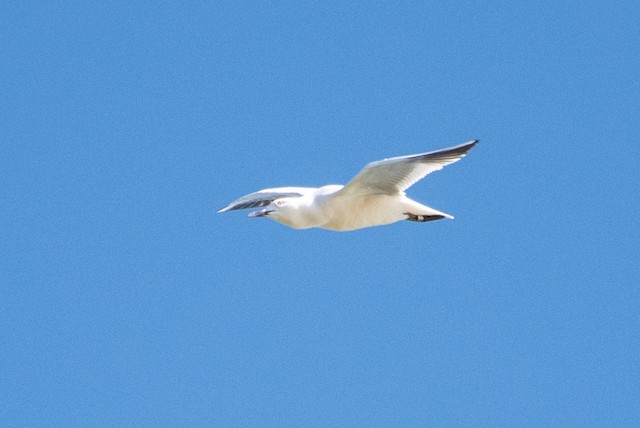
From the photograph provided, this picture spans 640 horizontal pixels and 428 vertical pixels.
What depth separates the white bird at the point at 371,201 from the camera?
42.4 ft

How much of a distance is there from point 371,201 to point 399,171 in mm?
611

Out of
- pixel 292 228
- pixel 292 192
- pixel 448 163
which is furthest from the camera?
pixel 292 192

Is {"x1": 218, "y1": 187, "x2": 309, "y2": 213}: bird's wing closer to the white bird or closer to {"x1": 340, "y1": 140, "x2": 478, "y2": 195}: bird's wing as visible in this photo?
the white bird

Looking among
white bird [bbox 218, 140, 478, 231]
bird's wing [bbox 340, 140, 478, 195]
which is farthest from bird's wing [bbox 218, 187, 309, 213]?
bird's wing [bbox 340, 140, 478, 195]

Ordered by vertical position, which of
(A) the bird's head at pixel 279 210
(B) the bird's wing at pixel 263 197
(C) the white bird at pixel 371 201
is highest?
(B) the bird's wing at pixel 263 197

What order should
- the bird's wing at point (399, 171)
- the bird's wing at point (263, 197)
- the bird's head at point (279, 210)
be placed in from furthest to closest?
the bird's wing at point (263, 197) < the bird's head at point (279, 210) < the bird's wing at point (399, 171)

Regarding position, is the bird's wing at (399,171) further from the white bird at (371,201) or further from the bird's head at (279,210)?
the bird's head at (279,210)

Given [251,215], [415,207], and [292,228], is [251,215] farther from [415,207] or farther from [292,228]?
[415,207]

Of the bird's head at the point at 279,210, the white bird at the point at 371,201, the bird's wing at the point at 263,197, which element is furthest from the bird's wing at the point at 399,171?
the bird's wing at the point at 263,197

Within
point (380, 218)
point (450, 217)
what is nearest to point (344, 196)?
point (380, 218)

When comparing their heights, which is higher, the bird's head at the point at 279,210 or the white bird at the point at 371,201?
the bird's head at the point at 279,210

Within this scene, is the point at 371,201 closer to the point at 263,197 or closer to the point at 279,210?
the point at 279,210

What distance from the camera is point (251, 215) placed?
46.2 feet

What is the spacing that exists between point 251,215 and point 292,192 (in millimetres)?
1326
